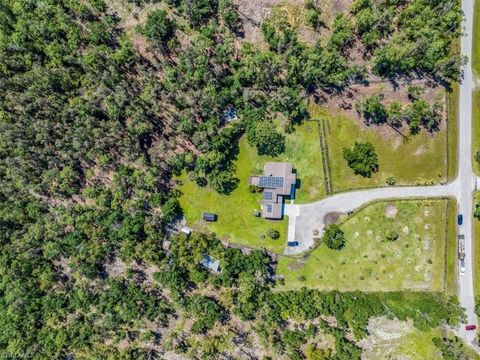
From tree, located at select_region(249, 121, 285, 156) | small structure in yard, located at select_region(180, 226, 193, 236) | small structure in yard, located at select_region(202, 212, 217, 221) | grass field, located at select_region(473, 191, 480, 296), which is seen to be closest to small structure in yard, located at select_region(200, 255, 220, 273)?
small structure in yard, located at select_region(180, 226, 193, 236)

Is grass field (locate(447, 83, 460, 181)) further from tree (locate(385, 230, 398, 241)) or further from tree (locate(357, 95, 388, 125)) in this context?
tree (locate(385, 230, 398, 241))

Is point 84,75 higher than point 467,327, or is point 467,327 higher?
point 84,75

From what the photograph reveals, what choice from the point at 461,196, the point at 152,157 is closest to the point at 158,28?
the point at 152,157

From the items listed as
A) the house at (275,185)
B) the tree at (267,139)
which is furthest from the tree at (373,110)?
the house at (275,185)

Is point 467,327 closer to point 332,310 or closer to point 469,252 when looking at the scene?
point 469,252

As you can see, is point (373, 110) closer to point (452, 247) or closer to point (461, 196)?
point (461, 196)

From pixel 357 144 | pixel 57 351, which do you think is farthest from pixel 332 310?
pixel 57 351


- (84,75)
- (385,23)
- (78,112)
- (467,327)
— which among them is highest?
(385,23)
